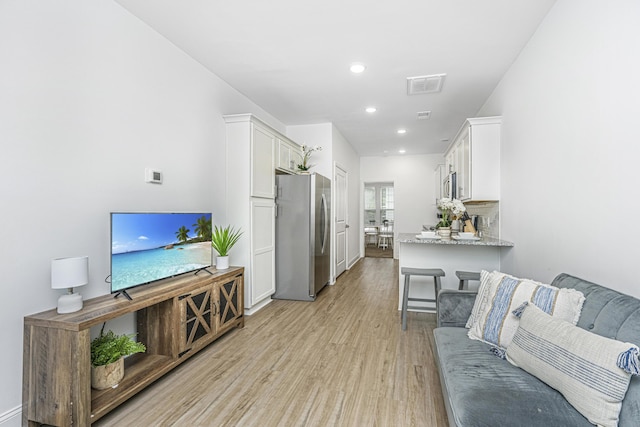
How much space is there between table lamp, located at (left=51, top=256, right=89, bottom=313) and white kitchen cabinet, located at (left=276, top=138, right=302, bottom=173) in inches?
107

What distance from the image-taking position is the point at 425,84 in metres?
3.62

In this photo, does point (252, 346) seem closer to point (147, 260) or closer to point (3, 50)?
point (147, 260)

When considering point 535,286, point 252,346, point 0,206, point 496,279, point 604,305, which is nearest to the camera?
point 604,305

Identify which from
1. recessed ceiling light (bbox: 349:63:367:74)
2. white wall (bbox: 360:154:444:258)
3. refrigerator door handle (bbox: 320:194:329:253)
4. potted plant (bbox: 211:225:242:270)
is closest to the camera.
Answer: potted plant (bbox: 211:225:242:270)

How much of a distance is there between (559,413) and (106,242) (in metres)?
2.68

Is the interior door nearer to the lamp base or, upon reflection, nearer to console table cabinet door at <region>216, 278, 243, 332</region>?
console table cabinet door at <region>216, 278, 243, 332</region>

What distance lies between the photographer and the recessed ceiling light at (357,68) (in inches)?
125

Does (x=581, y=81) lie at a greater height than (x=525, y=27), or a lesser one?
lesser

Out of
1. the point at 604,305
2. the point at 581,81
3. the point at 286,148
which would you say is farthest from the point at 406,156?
the point at 604,305

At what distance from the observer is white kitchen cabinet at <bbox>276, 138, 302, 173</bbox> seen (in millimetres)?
4242

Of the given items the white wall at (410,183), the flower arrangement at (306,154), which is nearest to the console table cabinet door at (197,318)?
the flower arrangement at (306,154)

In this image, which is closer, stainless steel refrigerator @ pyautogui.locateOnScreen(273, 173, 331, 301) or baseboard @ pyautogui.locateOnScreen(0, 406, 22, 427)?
baseboard @ pyautogui.locateOnScreen(0, 406, 22, 427)

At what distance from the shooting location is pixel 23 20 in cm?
173

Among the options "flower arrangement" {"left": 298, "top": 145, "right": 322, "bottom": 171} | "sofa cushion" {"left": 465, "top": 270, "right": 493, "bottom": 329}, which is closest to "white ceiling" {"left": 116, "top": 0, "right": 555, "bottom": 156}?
"flower arrangement" {"left": 298, "top": 145, "right": 322, "bottom": 171}
